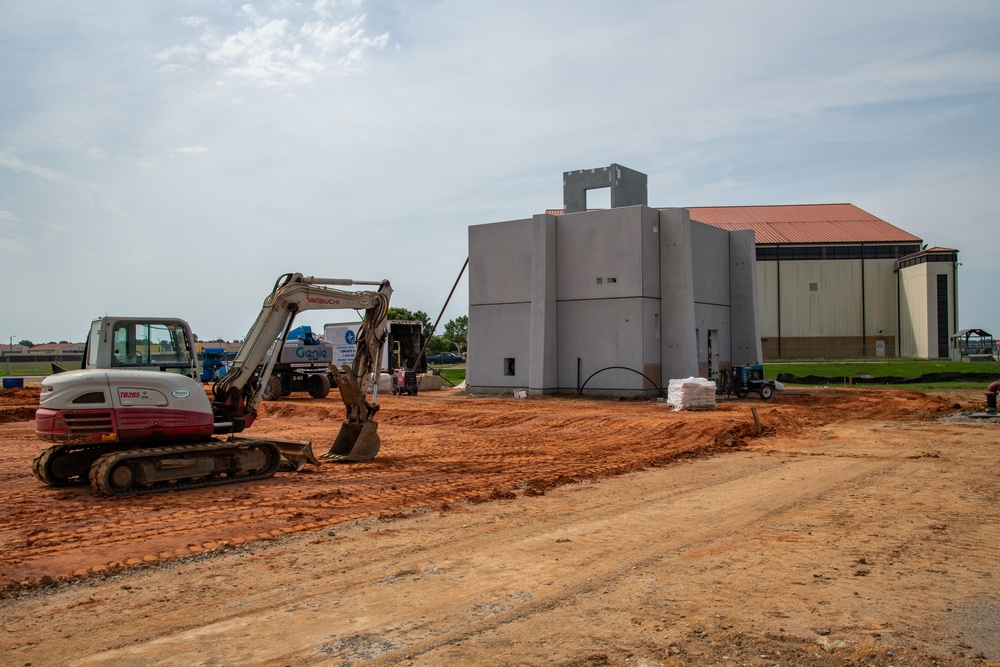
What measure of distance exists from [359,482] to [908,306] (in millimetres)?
55595

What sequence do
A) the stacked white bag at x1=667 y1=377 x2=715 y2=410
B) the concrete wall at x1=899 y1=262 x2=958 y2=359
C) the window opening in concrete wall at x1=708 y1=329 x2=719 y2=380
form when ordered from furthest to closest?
the concrete wall at x1=899 y1=262 x2=958 y2=359 → the window opening in concrete wall at x1=708 y1=329 x2=719 y2=380 → the stacked white bag at x1=667 y1=377 x2=715 y2=410

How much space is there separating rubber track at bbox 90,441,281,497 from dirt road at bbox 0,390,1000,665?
0.97 ft

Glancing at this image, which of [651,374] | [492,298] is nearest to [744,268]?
[651,374]

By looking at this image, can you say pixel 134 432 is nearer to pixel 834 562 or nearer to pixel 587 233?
pixel 834 562

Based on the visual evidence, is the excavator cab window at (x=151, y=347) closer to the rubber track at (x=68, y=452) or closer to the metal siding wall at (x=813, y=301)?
the rubber track at (x=68, y=452)

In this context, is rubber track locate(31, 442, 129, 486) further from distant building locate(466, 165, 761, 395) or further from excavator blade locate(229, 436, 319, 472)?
distant building locate(466, 165, 761, 395)

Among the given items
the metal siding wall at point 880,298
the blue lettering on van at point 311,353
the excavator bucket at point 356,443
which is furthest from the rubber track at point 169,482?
the metal siding wall at point 880,298

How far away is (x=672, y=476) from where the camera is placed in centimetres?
1302

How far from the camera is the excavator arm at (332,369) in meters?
13.0

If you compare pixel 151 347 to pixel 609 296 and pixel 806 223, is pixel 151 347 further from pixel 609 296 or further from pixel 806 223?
pixel 806 223

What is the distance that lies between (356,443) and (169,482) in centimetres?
344

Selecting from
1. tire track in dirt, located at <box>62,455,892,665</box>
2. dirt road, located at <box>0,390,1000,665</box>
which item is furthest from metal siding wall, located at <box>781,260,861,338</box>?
tire track in dirt, located at <box>62,455,892,665</box>

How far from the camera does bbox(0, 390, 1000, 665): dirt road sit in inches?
217

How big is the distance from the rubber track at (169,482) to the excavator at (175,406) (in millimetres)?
15
